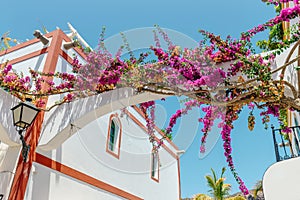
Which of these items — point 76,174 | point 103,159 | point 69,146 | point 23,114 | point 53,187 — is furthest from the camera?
point 103,159

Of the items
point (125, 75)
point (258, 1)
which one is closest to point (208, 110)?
point (125, 75)

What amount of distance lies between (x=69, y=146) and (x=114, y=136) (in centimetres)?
188

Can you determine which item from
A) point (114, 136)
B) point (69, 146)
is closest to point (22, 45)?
point (69, 146)

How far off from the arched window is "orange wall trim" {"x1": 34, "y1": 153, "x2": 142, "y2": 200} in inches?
36.7

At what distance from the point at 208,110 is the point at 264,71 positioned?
998 mm

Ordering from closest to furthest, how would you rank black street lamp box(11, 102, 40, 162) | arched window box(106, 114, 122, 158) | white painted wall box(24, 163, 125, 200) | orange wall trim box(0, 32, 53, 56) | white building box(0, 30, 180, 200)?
black street lamp box(11, 102, 40, 162) < white building box(0, 30, 180, 200) < white painted wall box(24, 163, 125, 200) < orange wall trim box(0, 32, 53, 56) < arched window box(106, 114, 122, 158)

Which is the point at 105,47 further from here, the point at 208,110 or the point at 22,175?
the point at 22,175

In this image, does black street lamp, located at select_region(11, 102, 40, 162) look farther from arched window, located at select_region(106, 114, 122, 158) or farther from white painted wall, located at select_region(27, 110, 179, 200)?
arched window, located at select_region(106, 114, 122, 158)

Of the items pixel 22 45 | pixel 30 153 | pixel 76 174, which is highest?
pixel 22 45

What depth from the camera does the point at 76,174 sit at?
18.2 feet

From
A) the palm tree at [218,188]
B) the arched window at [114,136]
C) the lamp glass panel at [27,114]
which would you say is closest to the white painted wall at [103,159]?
the arched window at [114,136]

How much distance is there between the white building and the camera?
449cm

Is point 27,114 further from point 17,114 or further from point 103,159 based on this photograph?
point 103,159

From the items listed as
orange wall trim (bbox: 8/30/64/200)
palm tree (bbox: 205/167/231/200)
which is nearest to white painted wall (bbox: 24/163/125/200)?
orange wall trim (bbox: 8/30/64/200)
